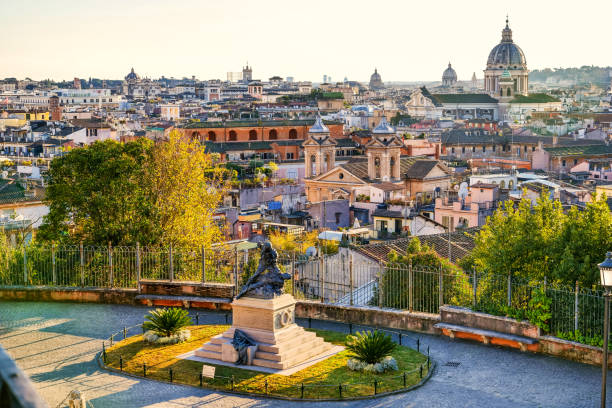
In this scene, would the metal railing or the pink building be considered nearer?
the metal railing

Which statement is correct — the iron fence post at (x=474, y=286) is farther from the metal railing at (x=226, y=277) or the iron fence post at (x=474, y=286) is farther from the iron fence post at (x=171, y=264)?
the iron fence post at (x=171, y=264)

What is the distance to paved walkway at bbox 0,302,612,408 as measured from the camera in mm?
11922

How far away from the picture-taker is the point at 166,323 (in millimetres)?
15016

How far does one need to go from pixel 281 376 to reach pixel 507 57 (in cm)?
16003

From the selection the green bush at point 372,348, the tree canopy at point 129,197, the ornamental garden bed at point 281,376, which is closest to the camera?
the ornamental garden bed at point 281,376

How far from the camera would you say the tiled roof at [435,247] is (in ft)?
87.2

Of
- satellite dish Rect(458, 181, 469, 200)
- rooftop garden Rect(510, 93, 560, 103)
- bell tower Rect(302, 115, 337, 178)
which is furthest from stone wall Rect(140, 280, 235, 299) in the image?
rooftop garden Rect(510, 93, 560, 103)

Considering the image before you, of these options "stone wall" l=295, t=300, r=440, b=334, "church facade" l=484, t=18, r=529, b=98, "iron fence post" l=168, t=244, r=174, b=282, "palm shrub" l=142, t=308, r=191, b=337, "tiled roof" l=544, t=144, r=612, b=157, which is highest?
"church facade" l=484, t=18, r=529, b=98

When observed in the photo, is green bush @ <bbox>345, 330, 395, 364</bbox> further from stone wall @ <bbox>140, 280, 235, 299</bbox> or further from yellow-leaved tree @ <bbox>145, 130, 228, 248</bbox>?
yellow-leaved tree @ <bbox>145, 130, 228, 248</bbox>

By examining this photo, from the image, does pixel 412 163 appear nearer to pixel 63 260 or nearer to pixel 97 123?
pixel 97 123

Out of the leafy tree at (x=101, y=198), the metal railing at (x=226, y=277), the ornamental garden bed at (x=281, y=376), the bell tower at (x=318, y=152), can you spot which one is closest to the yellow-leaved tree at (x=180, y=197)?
the leafy tree at (x=101, y=198)

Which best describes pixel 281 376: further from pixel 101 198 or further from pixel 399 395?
pixel 101 198

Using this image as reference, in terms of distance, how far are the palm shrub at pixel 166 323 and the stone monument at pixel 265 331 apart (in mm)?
1111

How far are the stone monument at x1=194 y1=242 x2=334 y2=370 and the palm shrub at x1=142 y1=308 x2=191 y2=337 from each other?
1111 millimetres
